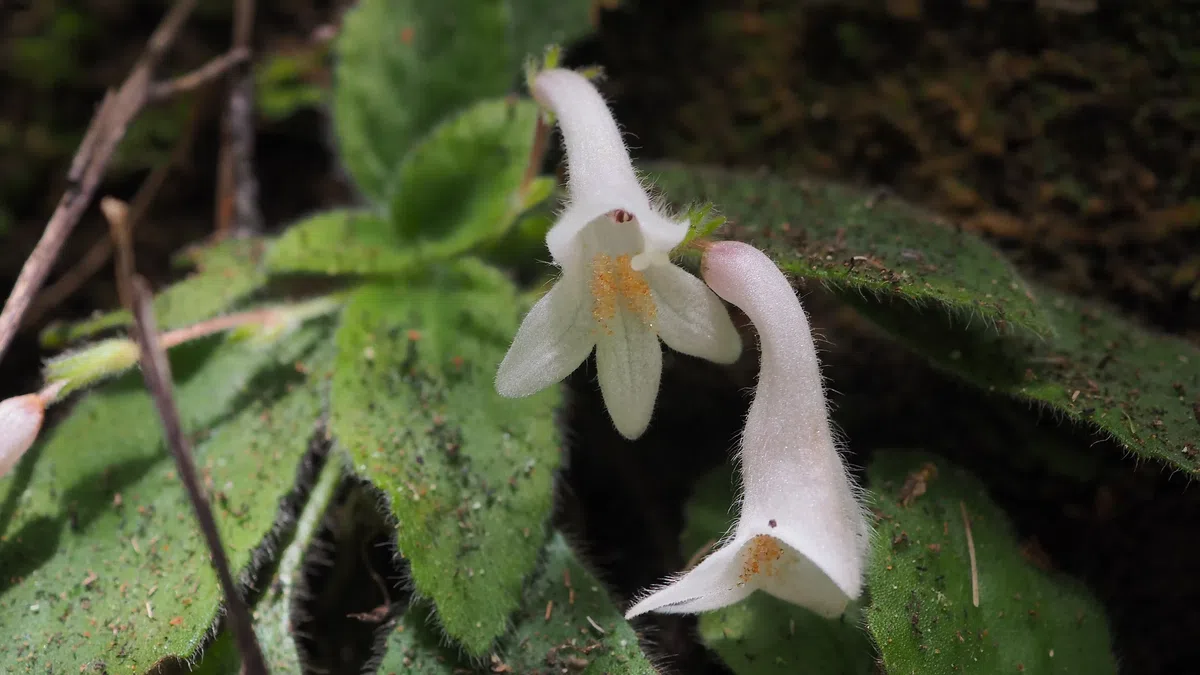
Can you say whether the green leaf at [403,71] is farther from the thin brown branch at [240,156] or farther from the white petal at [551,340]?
the white petal at [551,340]

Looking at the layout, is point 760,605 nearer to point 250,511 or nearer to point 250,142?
point 250,511

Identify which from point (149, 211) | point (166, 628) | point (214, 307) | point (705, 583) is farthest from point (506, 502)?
point (149, 211)

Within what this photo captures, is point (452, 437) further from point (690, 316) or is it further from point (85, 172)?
point (85, 172)

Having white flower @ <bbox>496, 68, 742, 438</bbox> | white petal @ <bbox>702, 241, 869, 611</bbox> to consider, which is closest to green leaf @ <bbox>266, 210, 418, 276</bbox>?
white flower @ <bbox>496, 68, 742, 438</bbox>

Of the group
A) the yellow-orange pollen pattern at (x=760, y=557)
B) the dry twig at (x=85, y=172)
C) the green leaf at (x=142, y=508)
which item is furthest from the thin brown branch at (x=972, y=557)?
the dry twig at (x=85, y=172)

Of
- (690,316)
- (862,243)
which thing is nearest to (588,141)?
(690,316)
